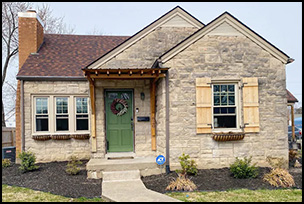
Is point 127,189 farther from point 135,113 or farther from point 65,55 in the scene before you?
point 65,55

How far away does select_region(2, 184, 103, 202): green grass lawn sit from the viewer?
5393 millimetres

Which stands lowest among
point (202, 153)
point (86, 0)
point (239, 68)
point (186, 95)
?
point (202, 153)

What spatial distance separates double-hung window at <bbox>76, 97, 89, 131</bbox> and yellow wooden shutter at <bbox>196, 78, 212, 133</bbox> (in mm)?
4585

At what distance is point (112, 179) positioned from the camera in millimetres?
6938

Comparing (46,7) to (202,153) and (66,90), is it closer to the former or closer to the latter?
(66,90)

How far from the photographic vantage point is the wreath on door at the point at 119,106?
8.80 meters

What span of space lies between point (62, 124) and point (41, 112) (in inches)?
34.6

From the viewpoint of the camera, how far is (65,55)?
10.9 meters

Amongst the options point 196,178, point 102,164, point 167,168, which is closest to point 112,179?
point 102,164

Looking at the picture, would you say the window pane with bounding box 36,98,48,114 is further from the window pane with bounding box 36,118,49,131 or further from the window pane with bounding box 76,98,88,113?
the window pane with bounding box 76,98,88,113

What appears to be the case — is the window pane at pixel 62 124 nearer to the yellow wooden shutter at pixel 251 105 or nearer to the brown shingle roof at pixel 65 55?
the brown shingle roof at pixel 65 55

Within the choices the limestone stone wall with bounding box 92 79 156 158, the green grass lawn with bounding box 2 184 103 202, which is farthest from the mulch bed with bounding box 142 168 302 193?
the green grass lawn with bounding box 2 184 103 202

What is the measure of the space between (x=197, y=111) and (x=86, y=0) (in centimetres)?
420

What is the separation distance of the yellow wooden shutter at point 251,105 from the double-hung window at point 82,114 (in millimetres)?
5782
